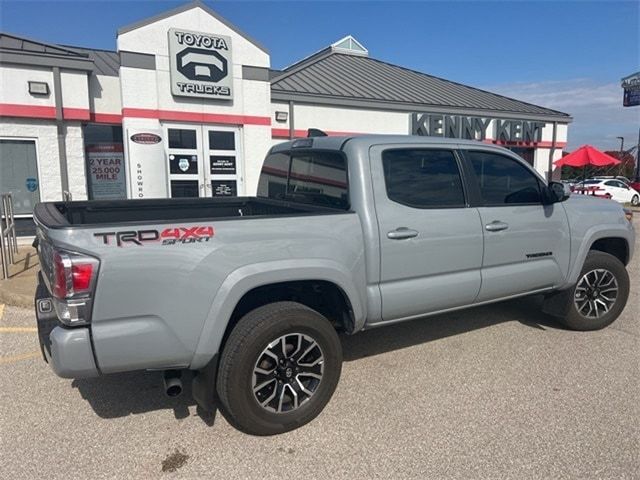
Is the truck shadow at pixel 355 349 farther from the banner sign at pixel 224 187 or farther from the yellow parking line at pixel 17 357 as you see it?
the banner sign at pixel 224 187

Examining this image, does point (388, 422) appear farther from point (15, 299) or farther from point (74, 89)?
point (74, 89)

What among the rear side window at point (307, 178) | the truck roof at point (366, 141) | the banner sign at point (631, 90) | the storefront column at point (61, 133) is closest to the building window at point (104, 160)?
the storefront column at point (61, 133)

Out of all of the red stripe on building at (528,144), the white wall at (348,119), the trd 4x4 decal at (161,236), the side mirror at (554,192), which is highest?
the white wall at (348,119)

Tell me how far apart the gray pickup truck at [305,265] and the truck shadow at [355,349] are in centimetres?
47

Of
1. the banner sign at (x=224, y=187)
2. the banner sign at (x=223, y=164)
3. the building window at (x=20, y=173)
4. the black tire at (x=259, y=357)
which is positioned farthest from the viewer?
the banner sign at (x=224, y=187)

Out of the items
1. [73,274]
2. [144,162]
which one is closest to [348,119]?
[144,162]

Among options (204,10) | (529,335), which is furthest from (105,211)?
(204,10)

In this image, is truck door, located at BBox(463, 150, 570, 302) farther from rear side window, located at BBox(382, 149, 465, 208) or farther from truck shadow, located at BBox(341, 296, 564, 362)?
truck shadow, located at BBox(341, 296, 564, 362)

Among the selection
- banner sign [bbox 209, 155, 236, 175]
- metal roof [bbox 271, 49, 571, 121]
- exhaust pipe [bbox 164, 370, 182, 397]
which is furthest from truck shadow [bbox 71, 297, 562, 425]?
metal roof [bbox 271, 49, 571, 121]

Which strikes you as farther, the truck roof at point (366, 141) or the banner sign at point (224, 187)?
the banner sign at point (224, 187)

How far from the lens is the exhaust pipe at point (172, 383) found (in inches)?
108

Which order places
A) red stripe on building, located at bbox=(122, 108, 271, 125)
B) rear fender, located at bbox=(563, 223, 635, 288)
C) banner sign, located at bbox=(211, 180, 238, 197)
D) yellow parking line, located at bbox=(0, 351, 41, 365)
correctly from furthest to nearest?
1. banner sign, located at bbox=(211, 180, 238, 197)
2. red stripe on building, located at bbox=(122, 108, 271, 125)
3. rear fender, located at bbox=(563, 223, 635, 288)
4. yellow parking line, located at bbox=(0, 351, 41, 365)

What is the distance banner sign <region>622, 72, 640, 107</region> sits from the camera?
39781 millimetres

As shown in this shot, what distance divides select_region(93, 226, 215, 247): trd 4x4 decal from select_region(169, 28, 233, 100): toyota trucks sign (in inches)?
342
